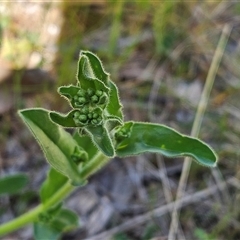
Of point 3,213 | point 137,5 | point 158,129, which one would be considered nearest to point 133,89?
point 137,5

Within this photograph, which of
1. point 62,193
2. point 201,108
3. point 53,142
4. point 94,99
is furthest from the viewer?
point 201,108

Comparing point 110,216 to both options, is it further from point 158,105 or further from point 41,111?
point 41,111

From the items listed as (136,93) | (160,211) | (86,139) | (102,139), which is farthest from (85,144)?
(136,93)

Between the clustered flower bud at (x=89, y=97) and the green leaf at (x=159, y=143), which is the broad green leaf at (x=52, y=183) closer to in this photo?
the green leaf at (x=159, y=143)

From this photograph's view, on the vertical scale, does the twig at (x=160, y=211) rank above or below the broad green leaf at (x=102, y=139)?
below

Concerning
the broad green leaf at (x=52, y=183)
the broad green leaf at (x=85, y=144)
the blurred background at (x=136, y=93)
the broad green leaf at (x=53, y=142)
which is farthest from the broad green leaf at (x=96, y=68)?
the blurred background at (x=136, y=93)

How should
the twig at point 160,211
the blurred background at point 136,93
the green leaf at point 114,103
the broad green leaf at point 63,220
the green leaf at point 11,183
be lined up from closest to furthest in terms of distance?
the green leaf at point 114,103 < the broad green leaf at point 63,220 < the green leaf at point 11,183 < the twig at point 160,211 < the blurred background at point 136,93

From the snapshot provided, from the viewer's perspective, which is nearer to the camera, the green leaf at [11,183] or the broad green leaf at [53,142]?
the broad green leaf at [53,142]

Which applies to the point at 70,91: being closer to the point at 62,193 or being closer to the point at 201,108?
the point at 62,193

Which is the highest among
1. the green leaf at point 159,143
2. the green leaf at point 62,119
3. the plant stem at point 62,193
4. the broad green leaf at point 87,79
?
the broad green leaf at point 87,79
